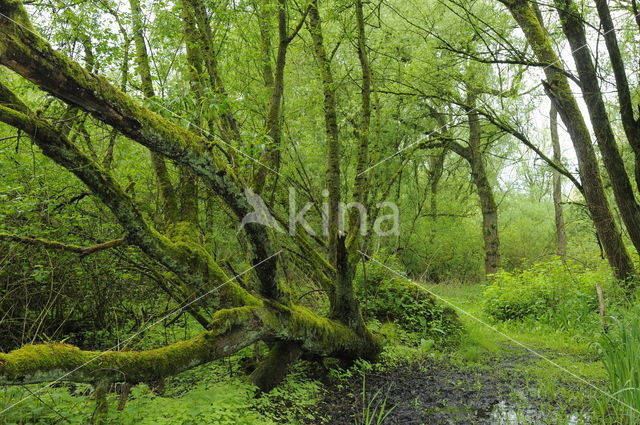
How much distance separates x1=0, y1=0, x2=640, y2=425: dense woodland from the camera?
9.92ft

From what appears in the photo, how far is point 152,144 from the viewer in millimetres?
3049

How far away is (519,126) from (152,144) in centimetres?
720

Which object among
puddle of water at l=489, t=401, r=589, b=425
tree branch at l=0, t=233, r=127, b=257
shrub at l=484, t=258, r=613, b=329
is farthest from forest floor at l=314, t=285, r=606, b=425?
tree branch at l=0, t=233, r=127, b=257

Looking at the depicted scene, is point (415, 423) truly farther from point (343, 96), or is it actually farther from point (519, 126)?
point (343, 96)

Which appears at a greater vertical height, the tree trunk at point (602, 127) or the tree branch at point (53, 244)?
the tree trunk at point (602, 127)

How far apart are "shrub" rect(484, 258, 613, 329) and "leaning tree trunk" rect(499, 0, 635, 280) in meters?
0.44

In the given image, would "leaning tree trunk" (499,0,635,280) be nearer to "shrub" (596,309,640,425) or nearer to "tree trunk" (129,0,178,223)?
"shrub" (596,309,640,425)

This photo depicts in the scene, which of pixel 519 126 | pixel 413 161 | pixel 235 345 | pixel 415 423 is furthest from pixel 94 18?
pixel 413 161

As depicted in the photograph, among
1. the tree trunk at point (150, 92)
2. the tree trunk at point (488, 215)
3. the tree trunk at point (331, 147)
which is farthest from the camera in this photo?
the tree trunk at point (488, 215)

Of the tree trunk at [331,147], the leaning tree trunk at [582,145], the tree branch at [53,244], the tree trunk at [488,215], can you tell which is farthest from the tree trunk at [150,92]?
the tree trunk at [488,215]

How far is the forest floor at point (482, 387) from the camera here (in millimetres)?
3854

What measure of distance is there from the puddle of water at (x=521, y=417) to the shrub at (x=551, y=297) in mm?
3671

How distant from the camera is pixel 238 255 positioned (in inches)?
329

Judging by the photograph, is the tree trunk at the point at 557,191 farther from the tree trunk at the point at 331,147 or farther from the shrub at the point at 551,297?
the tree trunk at the point at 331,147
